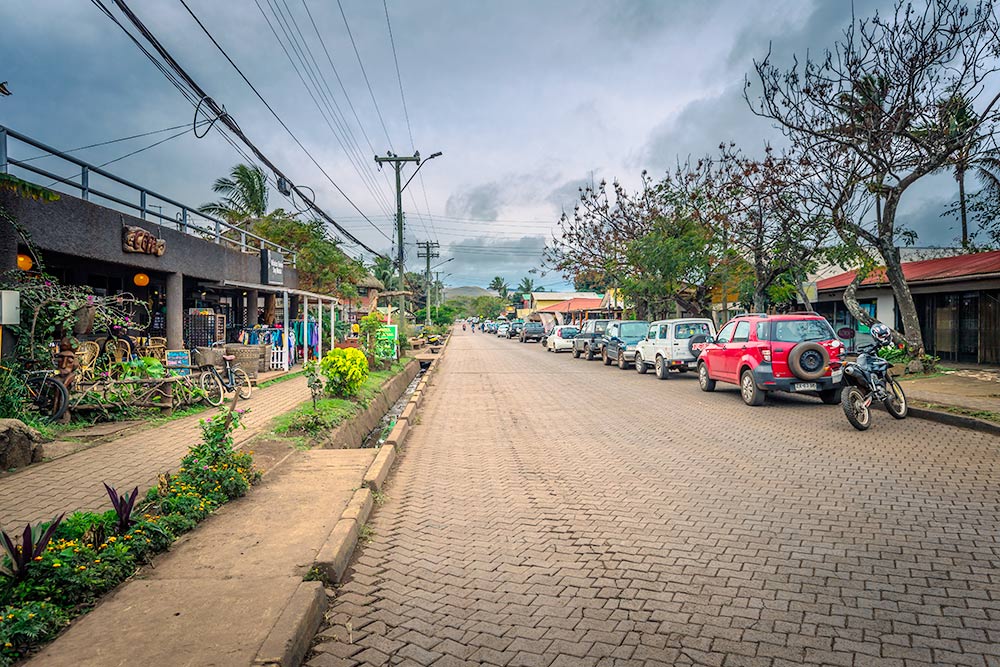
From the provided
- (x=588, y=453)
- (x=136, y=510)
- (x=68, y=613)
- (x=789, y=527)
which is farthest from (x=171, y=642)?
(x=588, y=453)

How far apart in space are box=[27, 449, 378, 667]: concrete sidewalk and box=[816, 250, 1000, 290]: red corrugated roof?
18.9 meters

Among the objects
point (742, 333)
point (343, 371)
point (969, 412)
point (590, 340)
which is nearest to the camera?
point (969, 412)

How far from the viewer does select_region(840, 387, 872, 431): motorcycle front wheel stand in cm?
957

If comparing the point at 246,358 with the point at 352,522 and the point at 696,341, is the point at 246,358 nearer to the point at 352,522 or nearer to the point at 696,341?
the point at 352,522

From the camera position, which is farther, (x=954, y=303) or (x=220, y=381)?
(x=954, y=303)

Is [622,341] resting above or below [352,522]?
above

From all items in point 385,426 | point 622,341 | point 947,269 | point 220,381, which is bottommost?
point 385,426

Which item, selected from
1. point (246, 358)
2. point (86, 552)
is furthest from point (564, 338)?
point (86, 552)

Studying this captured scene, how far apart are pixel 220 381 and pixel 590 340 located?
62.8 feet

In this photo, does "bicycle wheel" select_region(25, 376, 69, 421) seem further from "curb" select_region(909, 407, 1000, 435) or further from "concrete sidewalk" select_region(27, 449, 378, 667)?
"curb" select_region(909, 407, 1000, 435)

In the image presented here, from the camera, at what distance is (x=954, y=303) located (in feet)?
64.9

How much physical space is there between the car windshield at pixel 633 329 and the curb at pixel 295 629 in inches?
862

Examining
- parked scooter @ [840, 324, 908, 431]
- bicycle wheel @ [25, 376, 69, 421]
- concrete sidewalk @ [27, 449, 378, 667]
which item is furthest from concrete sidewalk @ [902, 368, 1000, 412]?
bicycle wheel @ [25, 376, 69, 421]

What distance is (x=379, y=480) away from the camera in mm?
6746
